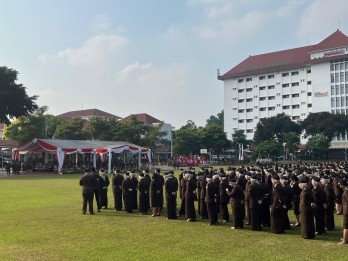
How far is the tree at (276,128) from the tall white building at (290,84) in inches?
487

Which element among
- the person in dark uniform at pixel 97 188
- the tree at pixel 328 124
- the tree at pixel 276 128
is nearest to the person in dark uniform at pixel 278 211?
the person in dark uniform at pixel 97 188

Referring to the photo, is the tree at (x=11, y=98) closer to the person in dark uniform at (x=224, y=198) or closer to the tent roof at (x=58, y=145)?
the tent roof at (x=58, y=145)

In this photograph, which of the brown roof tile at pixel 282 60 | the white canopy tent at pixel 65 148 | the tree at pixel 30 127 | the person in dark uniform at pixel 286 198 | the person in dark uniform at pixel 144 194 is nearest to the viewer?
the person in dark uniform at pixel 286 198

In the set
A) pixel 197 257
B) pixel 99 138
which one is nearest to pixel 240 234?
pixel 197 257

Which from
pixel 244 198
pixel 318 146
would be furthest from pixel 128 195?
pixel 318 146

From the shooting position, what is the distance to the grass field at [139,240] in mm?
9023

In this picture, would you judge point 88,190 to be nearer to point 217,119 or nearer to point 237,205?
point 237,205

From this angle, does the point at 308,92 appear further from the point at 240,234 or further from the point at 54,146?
the point at 240,234

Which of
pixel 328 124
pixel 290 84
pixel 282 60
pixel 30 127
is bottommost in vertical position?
pixel 30 127

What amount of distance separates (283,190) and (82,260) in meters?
5.67

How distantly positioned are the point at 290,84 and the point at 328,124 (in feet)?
87.7

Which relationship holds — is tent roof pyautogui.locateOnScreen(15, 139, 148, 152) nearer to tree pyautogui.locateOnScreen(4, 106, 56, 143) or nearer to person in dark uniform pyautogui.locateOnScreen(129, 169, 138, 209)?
tree pyautogui.locateOnScreen(4, 106, 56, 143)

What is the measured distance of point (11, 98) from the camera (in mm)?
45219

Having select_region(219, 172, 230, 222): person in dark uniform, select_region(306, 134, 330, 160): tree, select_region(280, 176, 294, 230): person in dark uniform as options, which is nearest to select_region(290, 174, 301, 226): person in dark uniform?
select_region(280, 176, 294, 230): person in dark uniform
